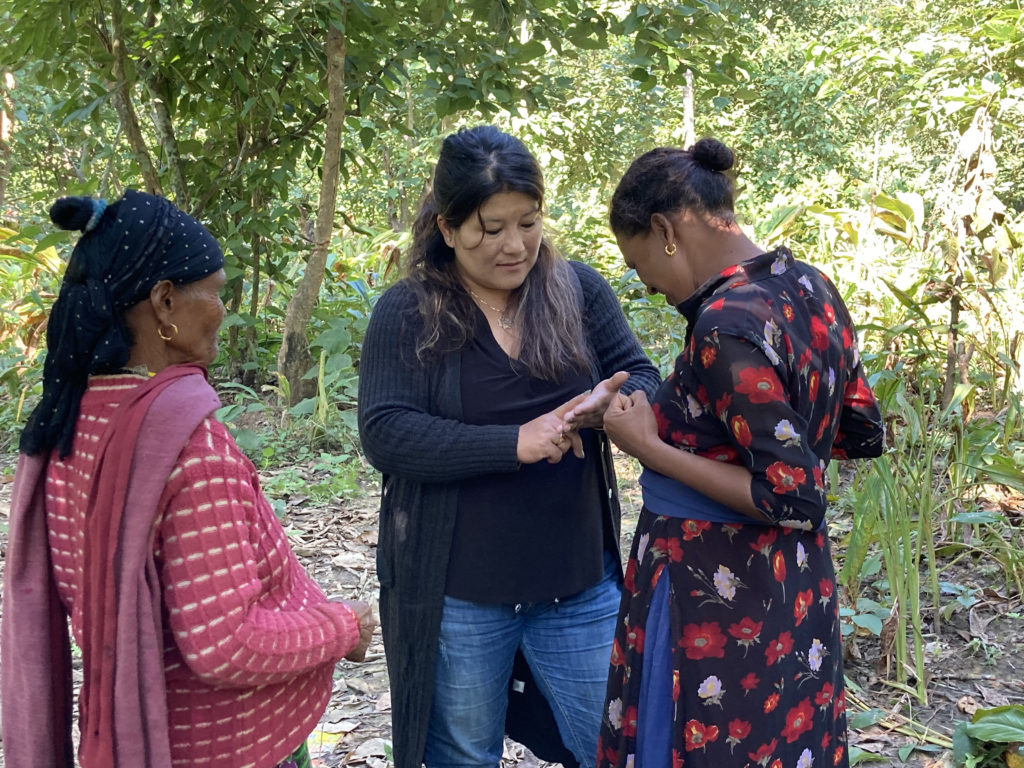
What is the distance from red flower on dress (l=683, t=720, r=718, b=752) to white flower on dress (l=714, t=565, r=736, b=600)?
21 centimetres

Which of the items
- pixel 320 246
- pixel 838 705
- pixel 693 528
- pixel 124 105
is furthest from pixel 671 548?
pixel 124 105

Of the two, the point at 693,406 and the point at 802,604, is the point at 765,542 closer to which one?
the point at 802,604

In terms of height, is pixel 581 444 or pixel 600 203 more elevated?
pixel 600 203

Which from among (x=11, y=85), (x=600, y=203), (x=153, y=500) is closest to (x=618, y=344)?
(x=153, y=500)

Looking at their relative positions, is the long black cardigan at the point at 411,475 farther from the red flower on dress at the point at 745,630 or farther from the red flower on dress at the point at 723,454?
the red flower on dress at the point at 745,630

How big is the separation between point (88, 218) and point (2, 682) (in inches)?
30.4

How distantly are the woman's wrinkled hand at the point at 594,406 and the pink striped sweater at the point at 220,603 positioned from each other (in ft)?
1.78

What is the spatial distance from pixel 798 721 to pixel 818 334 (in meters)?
0.68

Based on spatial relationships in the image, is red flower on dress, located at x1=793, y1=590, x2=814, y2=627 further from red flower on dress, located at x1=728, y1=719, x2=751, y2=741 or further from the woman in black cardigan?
the woman in black cardigan

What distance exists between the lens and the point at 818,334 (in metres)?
1.51

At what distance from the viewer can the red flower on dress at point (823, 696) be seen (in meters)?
1.63

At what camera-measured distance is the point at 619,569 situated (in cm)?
202

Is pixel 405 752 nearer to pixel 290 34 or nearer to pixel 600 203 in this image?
pixel 290 34

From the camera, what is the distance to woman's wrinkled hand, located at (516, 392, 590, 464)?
1.73m
